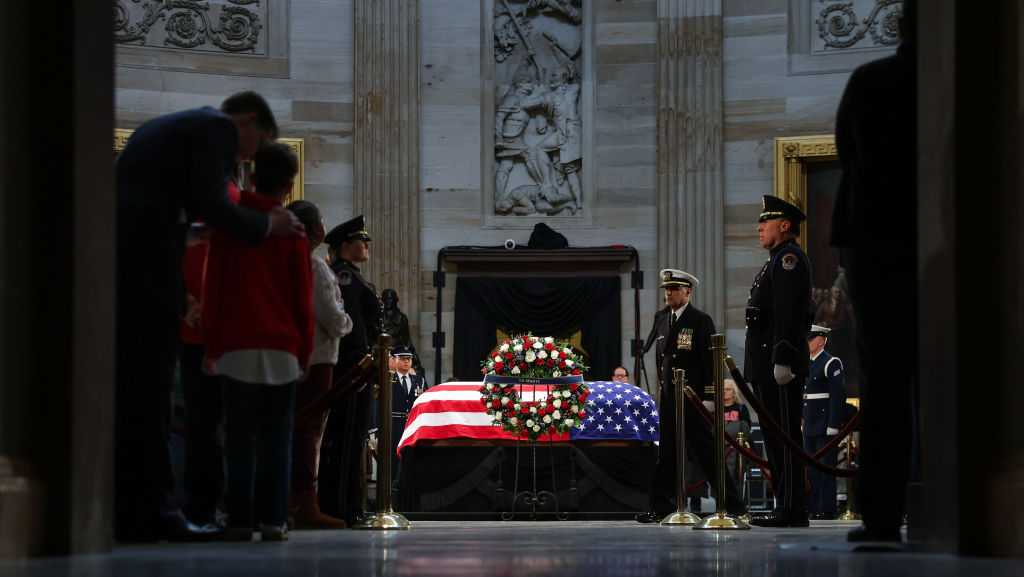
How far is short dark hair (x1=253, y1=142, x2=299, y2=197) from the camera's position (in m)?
6.37

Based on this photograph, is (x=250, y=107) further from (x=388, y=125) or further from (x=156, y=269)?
(x=388, y=125)

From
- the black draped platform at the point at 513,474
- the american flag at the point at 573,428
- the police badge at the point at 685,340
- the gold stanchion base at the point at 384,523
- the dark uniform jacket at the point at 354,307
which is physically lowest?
the black draped platform at the point at 513,474

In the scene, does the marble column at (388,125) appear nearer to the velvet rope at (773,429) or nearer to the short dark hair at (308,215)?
the velvet rope at (773,429)

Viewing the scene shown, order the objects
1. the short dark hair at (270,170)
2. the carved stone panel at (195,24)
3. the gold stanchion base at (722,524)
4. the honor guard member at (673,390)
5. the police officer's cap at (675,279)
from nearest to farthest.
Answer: the short dark hair at (270,170) < the gold stanchion base at (722,524) < the honor guard member at (673,390) < the police officer's cap at (675,279) < the carved stone panel at (195,24)

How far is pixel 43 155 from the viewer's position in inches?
190

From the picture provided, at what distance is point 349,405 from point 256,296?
3.57 m

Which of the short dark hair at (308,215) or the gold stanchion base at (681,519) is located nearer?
the short dark hair at (308,215)

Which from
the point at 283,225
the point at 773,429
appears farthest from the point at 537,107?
the point at 283,225

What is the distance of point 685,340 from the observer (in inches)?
502

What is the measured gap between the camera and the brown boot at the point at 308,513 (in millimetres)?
8586

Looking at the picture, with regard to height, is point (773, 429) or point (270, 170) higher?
Result: point (270, 170)

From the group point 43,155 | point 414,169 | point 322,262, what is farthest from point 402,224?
point 43,155

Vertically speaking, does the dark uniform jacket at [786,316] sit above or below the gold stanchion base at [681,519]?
above

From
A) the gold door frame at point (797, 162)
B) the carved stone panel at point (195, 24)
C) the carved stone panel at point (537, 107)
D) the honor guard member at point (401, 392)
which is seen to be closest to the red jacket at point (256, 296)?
the honor guard member at point (401, 392)
